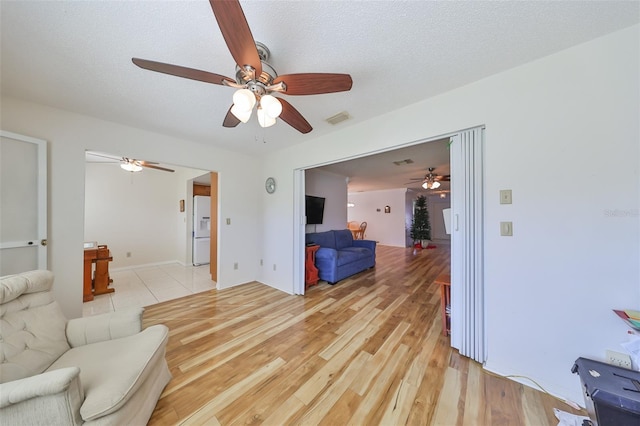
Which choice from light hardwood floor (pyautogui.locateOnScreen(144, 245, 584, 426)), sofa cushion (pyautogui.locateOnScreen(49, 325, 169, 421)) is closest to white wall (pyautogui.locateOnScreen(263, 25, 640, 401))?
light hardwood floor (pyautogui.locateOnScreen(144, 245, 584, 426))

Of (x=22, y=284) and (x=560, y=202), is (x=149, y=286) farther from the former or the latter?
(x=560, y=202)

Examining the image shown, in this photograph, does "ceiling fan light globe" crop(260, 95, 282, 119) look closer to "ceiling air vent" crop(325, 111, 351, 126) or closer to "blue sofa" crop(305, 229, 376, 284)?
"ceiling air vent" crop(325, 111, 351, 126)

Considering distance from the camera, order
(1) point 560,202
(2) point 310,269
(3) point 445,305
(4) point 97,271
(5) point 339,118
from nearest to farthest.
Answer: (1) point 560,202 < (3) point 445,305 < (5) point 339,118 < (4) point 97,271 < (2) point 310,269

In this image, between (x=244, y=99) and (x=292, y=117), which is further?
(x=292, y=117)

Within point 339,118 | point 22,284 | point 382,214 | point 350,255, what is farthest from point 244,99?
point 382,214

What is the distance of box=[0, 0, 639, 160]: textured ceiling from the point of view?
1153 millimetres

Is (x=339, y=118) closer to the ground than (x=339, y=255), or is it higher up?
higher up

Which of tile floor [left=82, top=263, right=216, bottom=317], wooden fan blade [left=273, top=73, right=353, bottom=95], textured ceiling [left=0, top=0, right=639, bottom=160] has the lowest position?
tile floor [left=82, top=263, right=216, bottom=317]

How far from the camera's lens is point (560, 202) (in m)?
1.42

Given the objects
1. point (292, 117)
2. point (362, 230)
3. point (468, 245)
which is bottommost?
point (362, 230)

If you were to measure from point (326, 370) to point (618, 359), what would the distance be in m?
1.89

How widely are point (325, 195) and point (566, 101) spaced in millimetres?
4035

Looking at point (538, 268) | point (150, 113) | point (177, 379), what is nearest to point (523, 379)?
point (538, 268)

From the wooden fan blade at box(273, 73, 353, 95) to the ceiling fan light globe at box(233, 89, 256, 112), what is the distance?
0.64ft
